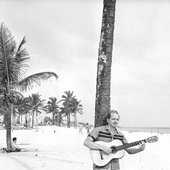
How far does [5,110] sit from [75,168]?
7722 millimetres

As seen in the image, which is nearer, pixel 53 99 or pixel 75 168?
pixel 75 168

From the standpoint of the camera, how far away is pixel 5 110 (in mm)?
16594

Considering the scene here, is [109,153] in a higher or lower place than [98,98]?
lower

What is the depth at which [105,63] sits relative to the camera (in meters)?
6.46

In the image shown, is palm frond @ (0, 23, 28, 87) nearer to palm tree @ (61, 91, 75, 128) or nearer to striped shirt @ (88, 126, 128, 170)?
striped shirt @ (88, 126, 128, 170)

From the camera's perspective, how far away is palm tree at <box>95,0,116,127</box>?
248 inches

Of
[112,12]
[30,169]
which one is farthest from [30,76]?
[112,12]

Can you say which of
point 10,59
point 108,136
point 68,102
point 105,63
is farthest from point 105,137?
point 68,102

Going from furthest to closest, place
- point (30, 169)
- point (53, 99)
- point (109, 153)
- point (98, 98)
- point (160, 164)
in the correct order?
point (53, 99) → point (160, 164) → point (30, 169) → point (98, 98) → point (109, 153)

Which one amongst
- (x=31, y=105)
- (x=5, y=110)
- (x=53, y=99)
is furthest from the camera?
(x=53, y=99)

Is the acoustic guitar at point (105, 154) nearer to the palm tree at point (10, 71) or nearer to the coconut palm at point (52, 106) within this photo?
the palm tree at point (10, 71)

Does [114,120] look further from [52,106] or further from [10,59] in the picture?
[52,106]

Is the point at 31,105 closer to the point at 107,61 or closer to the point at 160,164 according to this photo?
the point at 160,164

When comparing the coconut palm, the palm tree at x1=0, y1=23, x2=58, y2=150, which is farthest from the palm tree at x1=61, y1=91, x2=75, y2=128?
the palm tree at x1=0, y1=23, x2=58, y2=150
